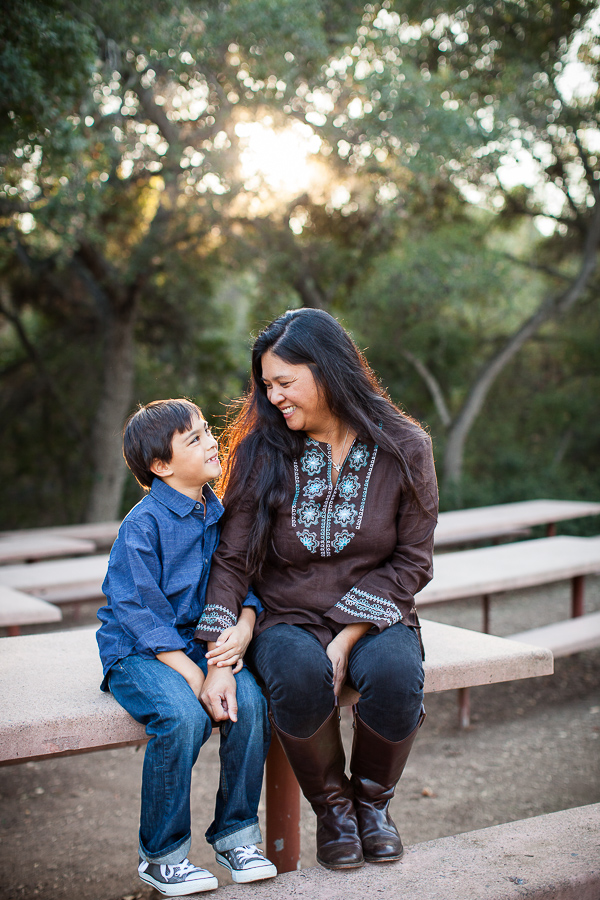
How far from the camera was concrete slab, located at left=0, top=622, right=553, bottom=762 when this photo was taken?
72.3 inches

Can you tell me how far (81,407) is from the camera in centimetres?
1130

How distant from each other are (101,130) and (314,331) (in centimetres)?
551

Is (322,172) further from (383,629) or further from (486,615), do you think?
(383,629)

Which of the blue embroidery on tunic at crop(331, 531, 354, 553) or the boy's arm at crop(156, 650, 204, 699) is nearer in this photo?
the boy's arm at crop(156, 650, 204, 699)

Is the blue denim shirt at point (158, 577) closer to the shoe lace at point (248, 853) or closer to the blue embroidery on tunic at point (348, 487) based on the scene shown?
the blue embroidery on tunic at point (348, 487)

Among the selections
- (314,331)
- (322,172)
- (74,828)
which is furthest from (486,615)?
(322,172)

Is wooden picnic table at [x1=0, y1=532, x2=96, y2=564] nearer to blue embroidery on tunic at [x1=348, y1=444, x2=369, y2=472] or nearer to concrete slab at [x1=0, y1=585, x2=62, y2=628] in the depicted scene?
concrete slab at [x1=0, y1=585, x2=62, y2=628]

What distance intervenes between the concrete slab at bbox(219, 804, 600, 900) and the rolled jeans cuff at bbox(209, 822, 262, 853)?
0.32 ft

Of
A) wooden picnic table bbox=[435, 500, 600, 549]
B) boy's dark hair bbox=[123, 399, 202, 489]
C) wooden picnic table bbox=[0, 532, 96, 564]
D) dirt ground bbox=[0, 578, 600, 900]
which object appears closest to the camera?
boy's dark hair bbox=[123, 399, 202, 489]

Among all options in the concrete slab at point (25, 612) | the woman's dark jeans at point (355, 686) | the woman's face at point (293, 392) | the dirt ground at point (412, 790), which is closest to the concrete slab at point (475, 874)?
the woman's dark jeans at point (355, 686)

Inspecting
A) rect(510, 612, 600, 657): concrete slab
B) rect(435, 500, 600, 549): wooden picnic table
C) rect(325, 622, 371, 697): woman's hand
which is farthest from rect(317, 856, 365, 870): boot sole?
rect(435, 500, 600, 549): wooden picnic table

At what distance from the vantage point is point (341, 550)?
2.24 metres

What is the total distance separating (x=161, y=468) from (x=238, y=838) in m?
1.00

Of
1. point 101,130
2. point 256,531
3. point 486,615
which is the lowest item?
point 486,615
